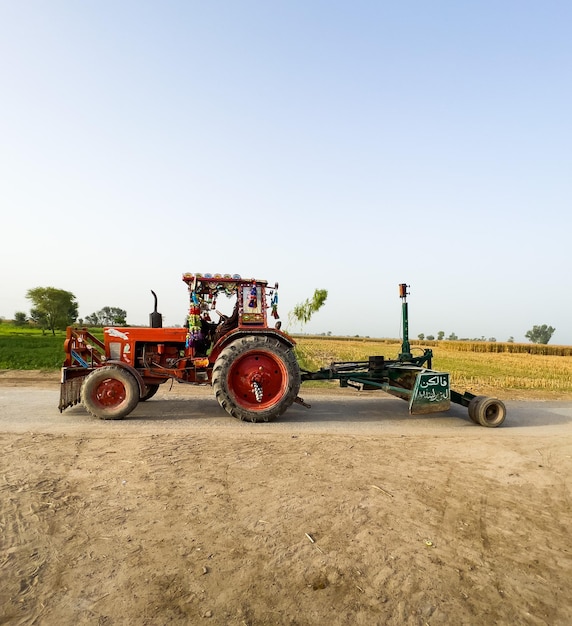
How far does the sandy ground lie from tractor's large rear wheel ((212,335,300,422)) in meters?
1.31

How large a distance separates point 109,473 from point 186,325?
13.6 feet

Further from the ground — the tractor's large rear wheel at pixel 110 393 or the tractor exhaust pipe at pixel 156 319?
the tractor exhaust pipe at pixel 156 319

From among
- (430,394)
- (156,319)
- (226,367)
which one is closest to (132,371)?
(156,319)

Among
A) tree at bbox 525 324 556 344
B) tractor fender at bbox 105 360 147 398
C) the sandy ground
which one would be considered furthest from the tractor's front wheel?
tree at bbox 525 324 556 344

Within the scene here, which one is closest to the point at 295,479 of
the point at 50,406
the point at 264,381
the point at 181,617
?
the point at 181,617

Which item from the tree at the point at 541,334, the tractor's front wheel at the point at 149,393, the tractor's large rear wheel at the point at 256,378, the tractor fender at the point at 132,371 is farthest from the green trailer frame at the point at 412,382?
the tree at the point at 541,334

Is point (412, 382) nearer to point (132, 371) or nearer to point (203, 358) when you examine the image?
point (203, 358)

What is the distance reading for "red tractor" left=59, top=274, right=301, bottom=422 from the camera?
7410mm

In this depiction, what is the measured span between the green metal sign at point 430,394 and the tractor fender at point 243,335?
7.80 feet

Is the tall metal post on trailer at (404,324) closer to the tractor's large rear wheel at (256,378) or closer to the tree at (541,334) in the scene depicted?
the tractor's large rear wheel at (256,378)

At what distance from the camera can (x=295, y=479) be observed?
4379 millimetres

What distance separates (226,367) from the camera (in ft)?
24.4

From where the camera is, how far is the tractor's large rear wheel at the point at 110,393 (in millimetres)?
7273

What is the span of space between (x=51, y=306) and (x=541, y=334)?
10437cm
